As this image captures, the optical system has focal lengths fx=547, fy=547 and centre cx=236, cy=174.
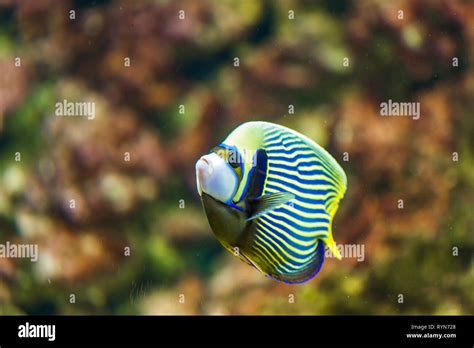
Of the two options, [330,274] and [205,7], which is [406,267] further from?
[205,7]

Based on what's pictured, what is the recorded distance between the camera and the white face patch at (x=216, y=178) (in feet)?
5.10

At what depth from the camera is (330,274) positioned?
92.4 inches

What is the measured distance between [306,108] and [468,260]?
995 mm

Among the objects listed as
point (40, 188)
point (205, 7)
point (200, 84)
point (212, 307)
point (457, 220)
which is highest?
point (205, 7)

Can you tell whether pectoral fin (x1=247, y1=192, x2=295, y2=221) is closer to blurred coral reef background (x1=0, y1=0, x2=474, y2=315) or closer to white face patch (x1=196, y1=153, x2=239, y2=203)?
white face patch (x1=196, y1=153, x2=239, y2=203)

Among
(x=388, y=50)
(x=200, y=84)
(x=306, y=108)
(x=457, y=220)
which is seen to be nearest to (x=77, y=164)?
(x=200, y=84)

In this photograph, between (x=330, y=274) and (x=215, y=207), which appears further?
(x=330, y=274)

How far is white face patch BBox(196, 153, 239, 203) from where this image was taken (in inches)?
61.2

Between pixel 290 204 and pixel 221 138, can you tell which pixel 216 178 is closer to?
pixel 290 204

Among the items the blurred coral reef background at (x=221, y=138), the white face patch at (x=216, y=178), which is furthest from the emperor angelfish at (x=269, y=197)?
the blurred coral reef background at (x=221, y=138)

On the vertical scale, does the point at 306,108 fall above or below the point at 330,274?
above

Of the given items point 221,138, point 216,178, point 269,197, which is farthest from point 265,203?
point 221,138

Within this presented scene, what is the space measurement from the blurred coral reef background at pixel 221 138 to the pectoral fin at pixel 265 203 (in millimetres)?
763

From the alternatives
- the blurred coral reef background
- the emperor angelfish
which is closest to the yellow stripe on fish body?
the emperor angelfish
